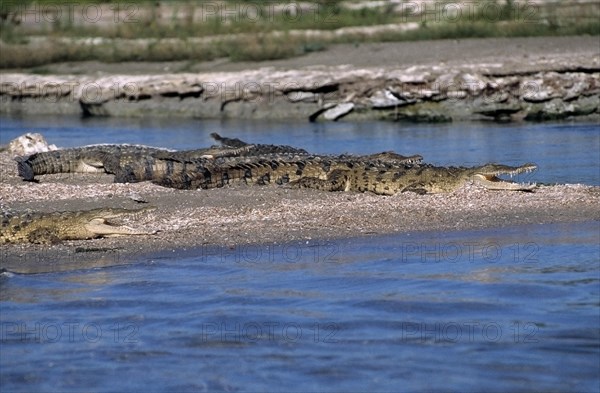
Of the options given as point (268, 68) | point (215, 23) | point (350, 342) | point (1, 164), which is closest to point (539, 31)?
point (268, 68)

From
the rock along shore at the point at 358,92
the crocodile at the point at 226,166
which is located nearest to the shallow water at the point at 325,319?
the crocodile at the point at 226,166

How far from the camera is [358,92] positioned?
20.8 m

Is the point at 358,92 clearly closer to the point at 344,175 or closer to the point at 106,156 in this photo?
the point at 106,156

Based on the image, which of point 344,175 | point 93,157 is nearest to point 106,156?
point 93,157

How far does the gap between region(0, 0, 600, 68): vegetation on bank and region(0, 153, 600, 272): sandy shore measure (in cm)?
1397

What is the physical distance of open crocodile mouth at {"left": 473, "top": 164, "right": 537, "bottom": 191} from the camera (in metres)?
10.9

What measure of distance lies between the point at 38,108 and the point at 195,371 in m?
19.5

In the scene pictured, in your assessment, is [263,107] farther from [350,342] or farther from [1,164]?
[350,342]

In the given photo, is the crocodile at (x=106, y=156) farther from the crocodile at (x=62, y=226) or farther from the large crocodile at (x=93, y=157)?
the crocodile at (x=62, y=226)

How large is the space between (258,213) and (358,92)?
35.6 feet

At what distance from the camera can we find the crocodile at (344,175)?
11.3 m

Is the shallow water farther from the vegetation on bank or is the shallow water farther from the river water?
the vegetation on bank

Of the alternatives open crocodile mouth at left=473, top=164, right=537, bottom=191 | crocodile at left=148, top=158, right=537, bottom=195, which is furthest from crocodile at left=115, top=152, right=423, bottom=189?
open crocodile mouth at left=473, top=164, right=537, bottom=191

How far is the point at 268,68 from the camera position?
2347 cm
